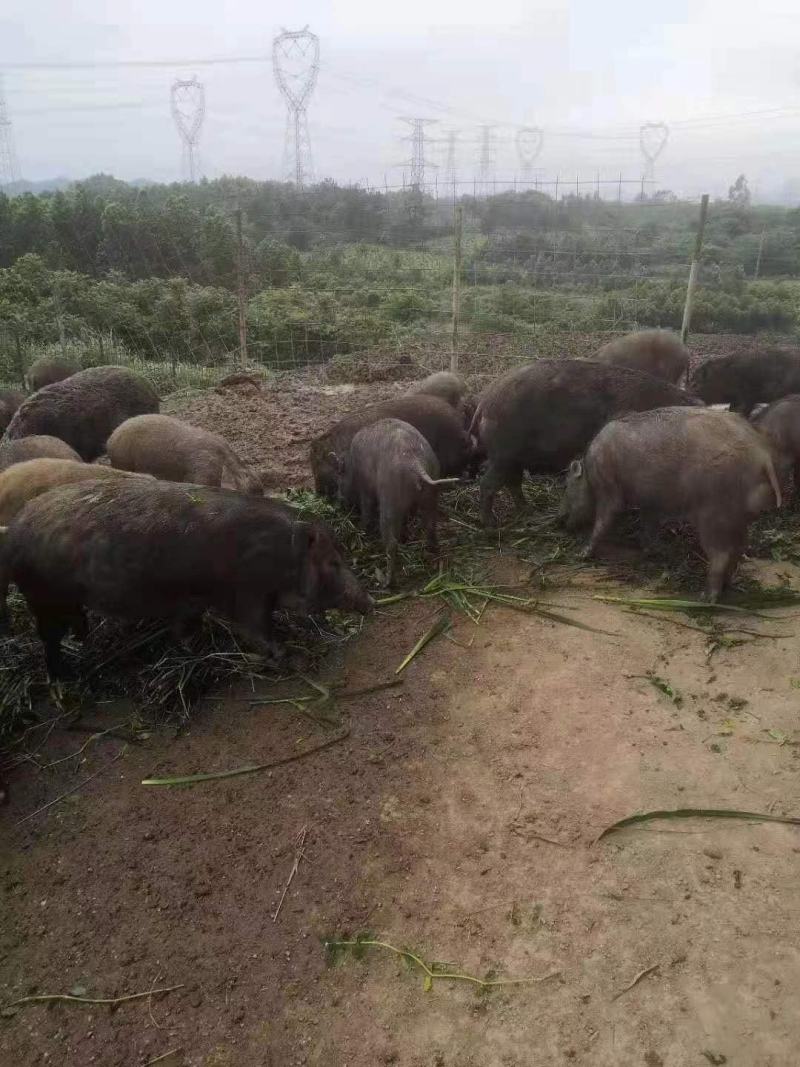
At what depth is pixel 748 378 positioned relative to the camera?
9664mm

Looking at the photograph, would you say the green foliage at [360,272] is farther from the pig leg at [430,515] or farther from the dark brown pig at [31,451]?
the pig leg at [430,515]

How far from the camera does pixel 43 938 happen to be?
3.40 meters

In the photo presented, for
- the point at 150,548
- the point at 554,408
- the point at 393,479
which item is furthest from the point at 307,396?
the point at 150,548

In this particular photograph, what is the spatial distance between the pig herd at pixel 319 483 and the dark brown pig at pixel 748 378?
266 cm

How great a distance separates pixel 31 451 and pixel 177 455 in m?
1.24

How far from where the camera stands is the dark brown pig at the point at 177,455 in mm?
6918

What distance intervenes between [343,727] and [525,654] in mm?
1296

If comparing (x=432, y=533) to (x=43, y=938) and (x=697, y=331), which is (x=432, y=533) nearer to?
(x=43, y=938)

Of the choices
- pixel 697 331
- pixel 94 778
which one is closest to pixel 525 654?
pixel 94 778

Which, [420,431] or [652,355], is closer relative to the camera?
[420,431]

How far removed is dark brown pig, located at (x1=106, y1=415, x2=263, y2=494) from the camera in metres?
6.92

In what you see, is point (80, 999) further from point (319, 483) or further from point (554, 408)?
point (554, 408)

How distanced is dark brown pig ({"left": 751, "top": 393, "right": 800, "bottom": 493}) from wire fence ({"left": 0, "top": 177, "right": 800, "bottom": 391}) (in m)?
6.90

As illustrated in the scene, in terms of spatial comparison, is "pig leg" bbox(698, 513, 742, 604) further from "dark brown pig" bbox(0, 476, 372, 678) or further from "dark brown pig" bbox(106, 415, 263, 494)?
"dark brown pig" bbox(106, 415, 263, 494)
